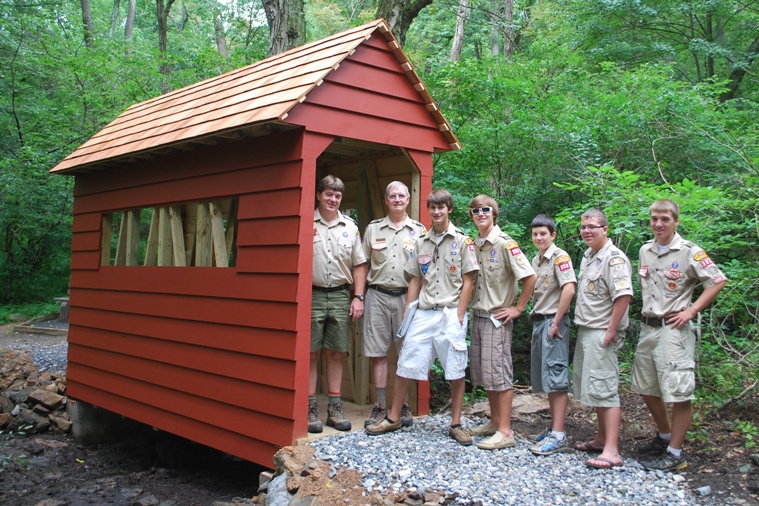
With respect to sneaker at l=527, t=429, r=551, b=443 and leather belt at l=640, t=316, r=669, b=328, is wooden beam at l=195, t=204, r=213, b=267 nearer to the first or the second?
sneaker at l=527, t=429, r=551, b=443

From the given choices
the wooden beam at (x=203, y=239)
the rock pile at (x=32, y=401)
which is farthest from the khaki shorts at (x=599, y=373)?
the rock pile at (x=32, y=401)

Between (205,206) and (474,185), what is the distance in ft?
15.4

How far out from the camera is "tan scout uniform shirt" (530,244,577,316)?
169 inches

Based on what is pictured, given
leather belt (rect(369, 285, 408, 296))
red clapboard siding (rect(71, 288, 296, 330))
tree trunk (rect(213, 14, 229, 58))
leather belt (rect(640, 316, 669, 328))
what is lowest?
red clapboard siding (rect(71, 288, 296, 330))

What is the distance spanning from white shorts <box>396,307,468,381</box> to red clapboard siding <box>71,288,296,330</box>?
0.89 m

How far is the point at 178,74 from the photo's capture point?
563 inches

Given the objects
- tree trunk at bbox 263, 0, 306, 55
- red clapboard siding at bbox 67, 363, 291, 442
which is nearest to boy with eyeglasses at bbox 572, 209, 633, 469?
red clapboard siding at bbox 67, 363, 291, 442

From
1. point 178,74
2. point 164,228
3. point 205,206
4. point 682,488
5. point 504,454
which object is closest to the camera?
point 682,488

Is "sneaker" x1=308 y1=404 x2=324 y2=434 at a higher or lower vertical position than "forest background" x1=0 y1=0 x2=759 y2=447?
lower

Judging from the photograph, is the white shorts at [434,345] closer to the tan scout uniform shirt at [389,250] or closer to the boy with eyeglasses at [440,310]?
the boy with eyeglasses at [440,310]

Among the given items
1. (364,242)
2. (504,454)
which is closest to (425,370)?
(504,454)

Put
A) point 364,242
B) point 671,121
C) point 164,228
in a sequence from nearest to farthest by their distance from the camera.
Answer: point 364,242
point 164,228
point 671,121

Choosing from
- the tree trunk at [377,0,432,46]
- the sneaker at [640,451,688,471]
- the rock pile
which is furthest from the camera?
the tree trunk at [377,0,432,46]

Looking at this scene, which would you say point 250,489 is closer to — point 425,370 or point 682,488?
point 425,370
